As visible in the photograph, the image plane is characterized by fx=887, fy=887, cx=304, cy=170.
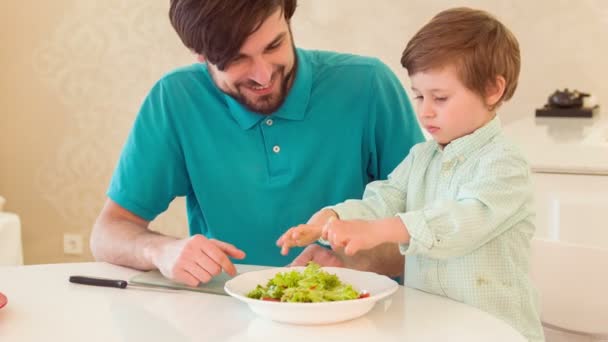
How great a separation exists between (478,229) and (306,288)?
29 centimetres

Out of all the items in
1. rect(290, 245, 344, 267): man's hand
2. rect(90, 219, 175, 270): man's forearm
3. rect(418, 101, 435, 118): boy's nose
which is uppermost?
rect(418, 101, 435, 118): boy's nose

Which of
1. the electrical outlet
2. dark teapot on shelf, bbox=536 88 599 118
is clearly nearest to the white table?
dark teapot on shelf, bbox=536 88 599 118

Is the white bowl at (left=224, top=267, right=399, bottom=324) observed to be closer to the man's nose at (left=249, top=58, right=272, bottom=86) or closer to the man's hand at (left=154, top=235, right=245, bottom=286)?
the man's hand at (left=154, top=235, right=245, bottom=286)

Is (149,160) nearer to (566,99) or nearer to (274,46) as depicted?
(274,46)

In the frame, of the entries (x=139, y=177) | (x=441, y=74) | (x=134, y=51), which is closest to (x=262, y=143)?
(x=139, y=177)

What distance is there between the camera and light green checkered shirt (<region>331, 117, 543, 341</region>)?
4.49ft

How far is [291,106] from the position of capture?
185cm

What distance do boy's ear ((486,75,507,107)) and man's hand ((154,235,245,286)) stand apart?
0.49 meters

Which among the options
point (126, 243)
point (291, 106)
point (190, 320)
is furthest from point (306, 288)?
point (291, 106)

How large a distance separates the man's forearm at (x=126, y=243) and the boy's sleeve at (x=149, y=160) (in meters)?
0.06

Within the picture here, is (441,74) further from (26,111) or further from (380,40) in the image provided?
(26,111)

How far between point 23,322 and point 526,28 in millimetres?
2467

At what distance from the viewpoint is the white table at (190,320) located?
1230mm

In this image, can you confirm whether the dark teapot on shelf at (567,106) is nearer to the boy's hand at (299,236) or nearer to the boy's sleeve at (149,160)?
the boy's sleeve at (149,160)
